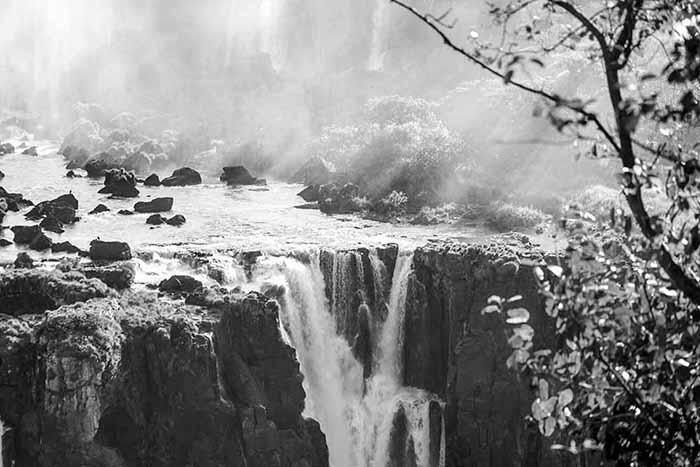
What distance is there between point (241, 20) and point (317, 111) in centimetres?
3850

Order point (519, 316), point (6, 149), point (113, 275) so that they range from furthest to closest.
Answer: point (6, 149) < point (113, 275) < point (519, 316)

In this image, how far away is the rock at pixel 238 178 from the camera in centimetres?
5641

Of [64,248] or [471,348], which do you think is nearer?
[471,348]

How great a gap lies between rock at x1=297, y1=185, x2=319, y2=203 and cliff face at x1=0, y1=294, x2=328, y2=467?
19.6 metres

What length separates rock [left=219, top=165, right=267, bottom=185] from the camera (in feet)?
185

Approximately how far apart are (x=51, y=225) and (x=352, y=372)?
14863mm

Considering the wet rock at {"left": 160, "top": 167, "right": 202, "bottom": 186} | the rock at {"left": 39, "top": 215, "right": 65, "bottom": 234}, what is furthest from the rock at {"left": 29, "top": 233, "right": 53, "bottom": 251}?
the wet rock at {"left": 160, "top": 167, "right": 202, "bottom": 186}

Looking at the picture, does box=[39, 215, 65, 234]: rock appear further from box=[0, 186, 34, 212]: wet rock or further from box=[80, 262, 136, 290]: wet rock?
box=[80, 262, 136, 290]: wet rock

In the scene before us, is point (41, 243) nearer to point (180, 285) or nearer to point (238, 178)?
point (180, 285)

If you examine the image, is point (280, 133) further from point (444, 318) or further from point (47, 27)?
point (47, 27)

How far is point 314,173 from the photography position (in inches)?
2245

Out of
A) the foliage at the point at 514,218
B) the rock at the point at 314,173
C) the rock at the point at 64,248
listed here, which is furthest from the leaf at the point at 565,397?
the rock at the point at 314,173

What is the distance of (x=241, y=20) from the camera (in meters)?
112

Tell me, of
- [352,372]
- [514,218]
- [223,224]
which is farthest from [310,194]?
[352,372]
